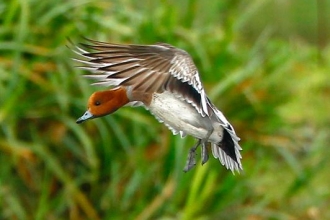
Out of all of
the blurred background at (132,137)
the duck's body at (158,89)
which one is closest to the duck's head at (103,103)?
the duck's body at (158,89)

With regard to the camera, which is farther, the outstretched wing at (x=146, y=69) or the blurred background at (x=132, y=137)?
the blurred background at (x=132, y=137)

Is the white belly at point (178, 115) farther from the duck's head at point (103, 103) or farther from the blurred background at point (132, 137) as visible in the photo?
the blurred background at point (132, 137)

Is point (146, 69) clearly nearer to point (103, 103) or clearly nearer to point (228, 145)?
point (103, 103)

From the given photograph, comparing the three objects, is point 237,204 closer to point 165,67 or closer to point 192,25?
point 192,25

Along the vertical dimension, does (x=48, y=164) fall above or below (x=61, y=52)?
below

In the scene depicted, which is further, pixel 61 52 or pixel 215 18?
pixel 215 18

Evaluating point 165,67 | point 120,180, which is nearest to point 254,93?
point 120,180

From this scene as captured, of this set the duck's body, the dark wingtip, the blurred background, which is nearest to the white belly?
the duck's body
